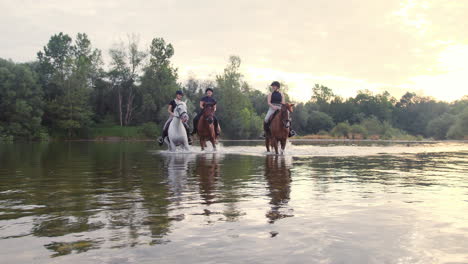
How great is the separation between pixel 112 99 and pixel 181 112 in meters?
63.3

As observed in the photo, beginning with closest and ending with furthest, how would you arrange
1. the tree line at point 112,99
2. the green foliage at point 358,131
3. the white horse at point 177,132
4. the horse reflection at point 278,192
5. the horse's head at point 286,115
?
the horse reflection at point 278,192, the horse's head at point 286,115, the white horse at point 177,132, the tree line at point 112,99, the green foliage at point 358,131

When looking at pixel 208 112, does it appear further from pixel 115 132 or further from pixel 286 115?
pixel 115 132

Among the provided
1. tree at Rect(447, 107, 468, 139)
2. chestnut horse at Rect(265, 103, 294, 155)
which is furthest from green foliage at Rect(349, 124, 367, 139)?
chestnut horse at Rect(265, 103, 294, 155)

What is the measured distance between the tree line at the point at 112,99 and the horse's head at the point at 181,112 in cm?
4488

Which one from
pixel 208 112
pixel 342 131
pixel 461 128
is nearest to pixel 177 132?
pixel 208 112

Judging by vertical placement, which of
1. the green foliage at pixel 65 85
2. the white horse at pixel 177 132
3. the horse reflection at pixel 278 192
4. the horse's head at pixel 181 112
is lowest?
the horse reflection at pixel 278 192

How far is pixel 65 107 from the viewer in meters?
66.3

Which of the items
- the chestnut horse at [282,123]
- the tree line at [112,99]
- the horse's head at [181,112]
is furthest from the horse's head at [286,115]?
the tree line at [112,99]

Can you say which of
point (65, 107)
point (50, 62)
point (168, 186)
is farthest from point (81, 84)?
point (168, 186)

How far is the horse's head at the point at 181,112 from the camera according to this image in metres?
18.6

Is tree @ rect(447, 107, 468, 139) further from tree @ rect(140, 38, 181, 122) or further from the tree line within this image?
tree @ rect(140, 38, 181, 122)

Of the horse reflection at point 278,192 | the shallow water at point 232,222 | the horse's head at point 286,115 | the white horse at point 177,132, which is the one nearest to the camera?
the shallow water at point 232,222

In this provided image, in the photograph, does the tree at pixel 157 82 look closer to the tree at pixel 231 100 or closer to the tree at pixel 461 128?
the tree at pixel 231 100

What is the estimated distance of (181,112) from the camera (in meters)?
18.8
